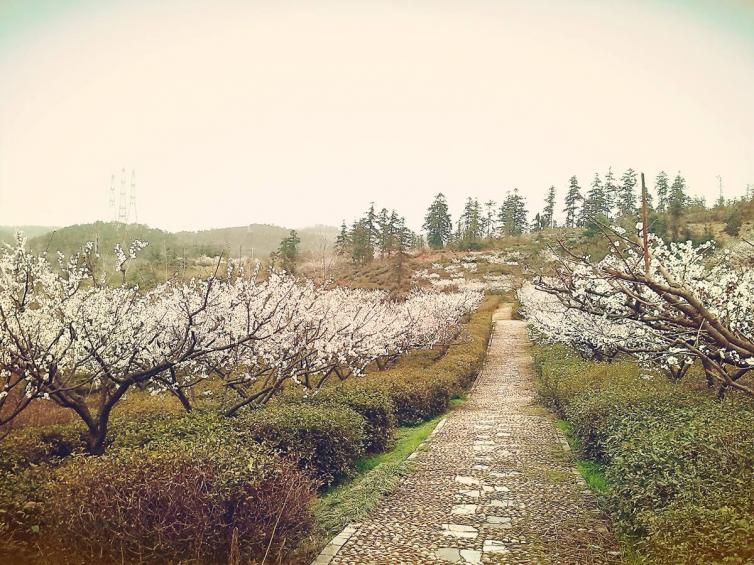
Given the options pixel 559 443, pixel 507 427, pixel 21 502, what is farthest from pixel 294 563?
pixel 507 427

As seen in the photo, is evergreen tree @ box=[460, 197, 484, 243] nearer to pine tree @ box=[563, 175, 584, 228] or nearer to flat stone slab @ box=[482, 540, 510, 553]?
pine tree @ box=[563, 175, 584, 228]

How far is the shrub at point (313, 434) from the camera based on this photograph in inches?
332

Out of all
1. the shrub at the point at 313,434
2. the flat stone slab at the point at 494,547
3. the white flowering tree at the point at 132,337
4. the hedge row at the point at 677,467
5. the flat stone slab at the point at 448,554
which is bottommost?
the flat stone slab at the point at 494,547

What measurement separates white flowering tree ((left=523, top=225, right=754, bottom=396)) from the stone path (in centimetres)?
251

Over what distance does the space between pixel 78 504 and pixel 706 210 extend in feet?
210

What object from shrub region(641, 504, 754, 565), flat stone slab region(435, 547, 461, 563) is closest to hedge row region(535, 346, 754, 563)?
shrub region(641, 504, 754, 565)

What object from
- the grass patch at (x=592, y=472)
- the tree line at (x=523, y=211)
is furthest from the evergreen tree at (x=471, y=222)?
the grass patch at (x=592, y=472)

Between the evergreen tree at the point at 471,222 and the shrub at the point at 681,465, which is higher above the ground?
the evergreen tree at the point at 471,222

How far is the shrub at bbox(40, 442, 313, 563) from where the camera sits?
4.92m

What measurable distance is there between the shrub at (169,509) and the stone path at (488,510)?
3.87 ft

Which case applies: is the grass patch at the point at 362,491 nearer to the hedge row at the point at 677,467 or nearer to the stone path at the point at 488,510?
the stone path at the point at 488,510

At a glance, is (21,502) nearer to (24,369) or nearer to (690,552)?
(24,369)

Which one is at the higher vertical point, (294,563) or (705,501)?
(705,501)

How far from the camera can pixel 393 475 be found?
950cm
